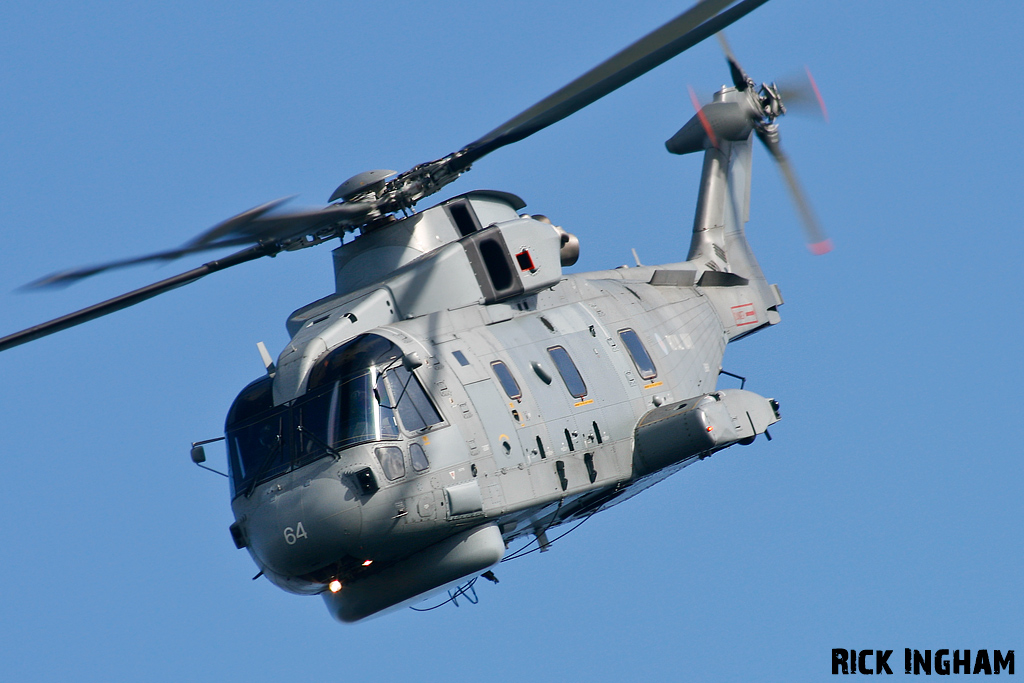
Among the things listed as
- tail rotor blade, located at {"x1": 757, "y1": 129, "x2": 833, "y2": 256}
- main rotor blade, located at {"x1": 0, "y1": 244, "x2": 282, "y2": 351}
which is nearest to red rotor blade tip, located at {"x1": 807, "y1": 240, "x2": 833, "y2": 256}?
tail rotor blade, located at {"x1": 757, "y1": 129, "x2": 833, "y2": 256}

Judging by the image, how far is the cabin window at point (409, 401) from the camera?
15961mm

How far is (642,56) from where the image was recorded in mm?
14797

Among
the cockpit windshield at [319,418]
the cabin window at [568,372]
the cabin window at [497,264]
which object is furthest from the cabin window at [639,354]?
the cockpit windshield at [319,418]

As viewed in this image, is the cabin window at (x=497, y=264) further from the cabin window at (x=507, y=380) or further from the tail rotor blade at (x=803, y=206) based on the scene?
the tail rotor blade at (x=803, y=206)

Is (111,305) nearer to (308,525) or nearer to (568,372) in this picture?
(308,525)

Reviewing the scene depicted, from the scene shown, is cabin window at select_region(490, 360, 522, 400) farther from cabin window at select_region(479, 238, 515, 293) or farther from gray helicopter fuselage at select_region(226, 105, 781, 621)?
cabin window at select_region(479, 238, 515, 293)

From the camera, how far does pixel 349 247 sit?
19.1m

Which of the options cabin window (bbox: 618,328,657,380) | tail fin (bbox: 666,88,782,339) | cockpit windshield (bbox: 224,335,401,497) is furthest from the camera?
tail fin (bbox: 666,88,782,339)

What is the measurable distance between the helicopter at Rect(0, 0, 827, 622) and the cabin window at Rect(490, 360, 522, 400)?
3 centimetres

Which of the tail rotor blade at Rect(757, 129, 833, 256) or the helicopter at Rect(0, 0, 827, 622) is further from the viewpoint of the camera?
the tail rotor blade at Rect(757, 129, 833, 256)

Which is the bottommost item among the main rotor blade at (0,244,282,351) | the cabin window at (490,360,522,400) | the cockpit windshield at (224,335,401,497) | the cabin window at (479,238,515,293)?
the cabin window at (490,360,522,400)

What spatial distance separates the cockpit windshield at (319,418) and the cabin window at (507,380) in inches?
64.0

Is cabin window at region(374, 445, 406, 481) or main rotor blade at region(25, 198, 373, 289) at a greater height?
main rotor blade at region(25, 198, 373, 289)

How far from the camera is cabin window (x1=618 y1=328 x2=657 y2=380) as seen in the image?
19.7 meters
